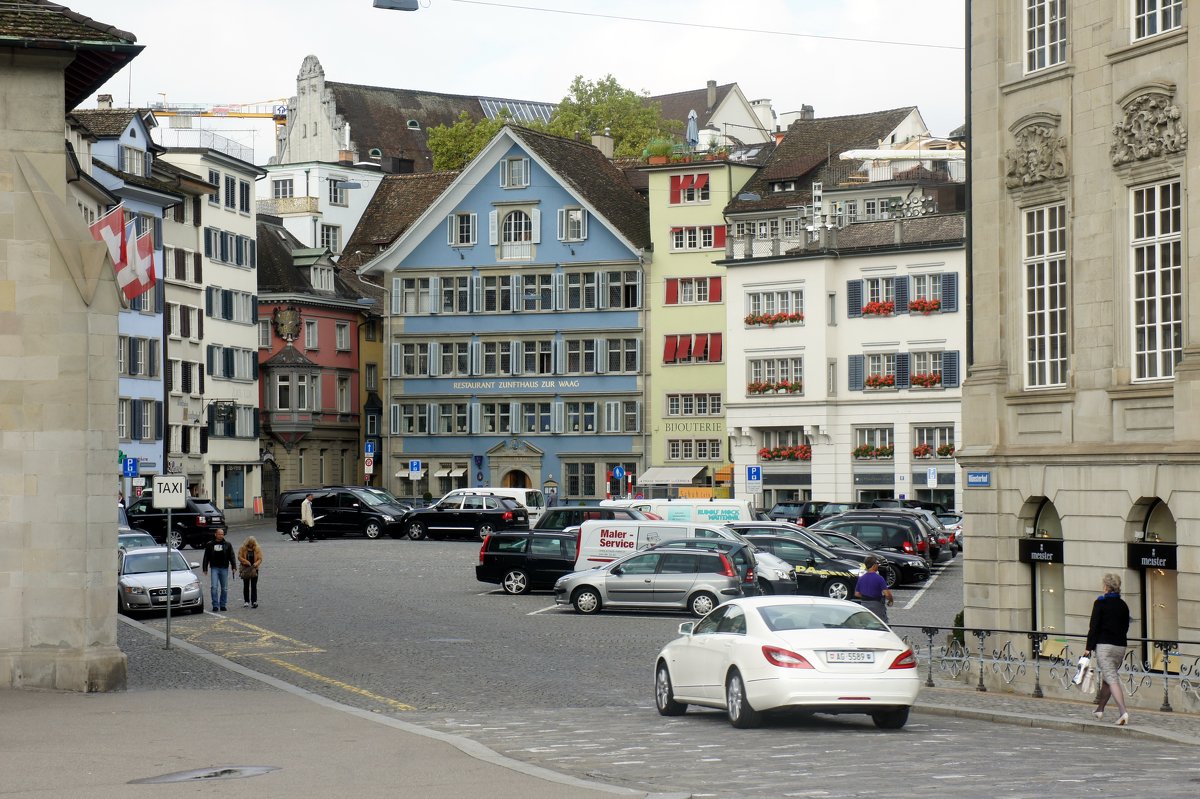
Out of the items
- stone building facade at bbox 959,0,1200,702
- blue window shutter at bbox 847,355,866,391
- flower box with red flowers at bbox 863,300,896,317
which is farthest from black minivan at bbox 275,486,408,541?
stone building facade at bbox 959,0,1200,702

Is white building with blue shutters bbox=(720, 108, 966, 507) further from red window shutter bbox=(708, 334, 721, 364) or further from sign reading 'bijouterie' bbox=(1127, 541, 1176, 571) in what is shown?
sign reading 'bijouterie' bbox=(1127, 541, 1176, 571)

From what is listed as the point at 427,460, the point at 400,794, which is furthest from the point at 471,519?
the point at 400,794

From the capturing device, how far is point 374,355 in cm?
9975

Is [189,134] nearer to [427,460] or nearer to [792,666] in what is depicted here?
[427,460]

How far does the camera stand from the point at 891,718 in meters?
21.1

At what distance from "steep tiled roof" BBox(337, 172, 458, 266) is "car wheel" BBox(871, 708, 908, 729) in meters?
85.7

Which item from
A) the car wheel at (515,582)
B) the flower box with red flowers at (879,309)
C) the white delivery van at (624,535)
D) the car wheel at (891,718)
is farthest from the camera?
the flower box with red flowers at (879,309)

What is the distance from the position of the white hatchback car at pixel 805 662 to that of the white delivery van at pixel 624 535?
873 inches

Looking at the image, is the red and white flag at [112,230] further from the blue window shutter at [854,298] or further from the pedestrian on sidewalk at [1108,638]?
the blue window shutter at [854,298]

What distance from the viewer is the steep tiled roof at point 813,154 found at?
87.6 m

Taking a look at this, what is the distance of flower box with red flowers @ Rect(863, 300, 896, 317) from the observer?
263 feet

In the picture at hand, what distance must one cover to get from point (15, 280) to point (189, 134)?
71.4 m

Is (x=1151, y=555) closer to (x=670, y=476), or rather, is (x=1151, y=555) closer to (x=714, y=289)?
(x=670, y=476)

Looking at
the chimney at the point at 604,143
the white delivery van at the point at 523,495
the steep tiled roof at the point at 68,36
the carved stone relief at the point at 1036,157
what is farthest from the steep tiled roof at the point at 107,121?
the carved stone relief at the point at 1036,157
